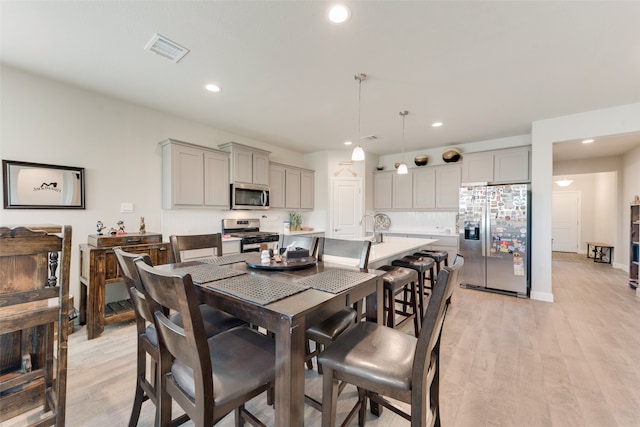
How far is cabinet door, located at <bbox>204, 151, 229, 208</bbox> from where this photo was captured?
3.80 metres

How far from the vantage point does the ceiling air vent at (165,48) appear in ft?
6.75

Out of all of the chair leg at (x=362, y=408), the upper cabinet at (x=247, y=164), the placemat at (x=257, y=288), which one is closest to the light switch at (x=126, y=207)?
the upper cabinet at (x=247, y=164)

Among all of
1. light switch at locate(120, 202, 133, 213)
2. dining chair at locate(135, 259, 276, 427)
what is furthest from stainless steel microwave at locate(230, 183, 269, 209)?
dining chair at locate(135, 259, 276, 427)

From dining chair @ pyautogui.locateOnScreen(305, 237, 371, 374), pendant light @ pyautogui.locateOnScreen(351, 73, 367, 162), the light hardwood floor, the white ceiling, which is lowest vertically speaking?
the light hardwood floor

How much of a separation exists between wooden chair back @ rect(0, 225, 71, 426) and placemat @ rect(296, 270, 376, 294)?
1.10 metres

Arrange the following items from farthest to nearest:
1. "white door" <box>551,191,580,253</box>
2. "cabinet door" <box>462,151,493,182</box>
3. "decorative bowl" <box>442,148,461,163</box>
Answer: "white door" <box>551,191,580,253</box>
"decorative bowl" <box>442,148,461,163</box>
"cabinet door" <box>462,151,493,182</box>

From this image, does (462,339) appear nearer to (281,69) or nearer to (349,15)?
(349,15)

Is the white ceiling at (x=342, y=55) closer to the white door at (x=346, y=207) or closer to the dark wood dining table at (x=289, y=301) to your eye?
the dark wood dining table at (x=289, y=301)

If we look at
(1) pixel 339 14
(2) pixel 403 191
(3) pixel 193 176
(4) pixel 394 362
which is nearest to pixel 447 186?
(2) pixel 403 191

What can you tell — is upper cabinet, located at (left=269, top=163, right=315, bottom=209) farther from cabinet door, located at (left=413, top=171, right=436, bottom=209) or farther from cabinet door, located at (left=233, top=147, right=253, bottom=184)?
cabinet door, located at (left=413, top=171, right=436, bottom=209)

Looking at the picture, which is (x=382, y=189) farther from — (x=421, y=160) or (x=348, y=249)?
(x=348, y=249)

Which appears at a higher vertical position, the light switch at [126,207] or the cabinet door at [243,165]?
the cabinet door at [243,165]

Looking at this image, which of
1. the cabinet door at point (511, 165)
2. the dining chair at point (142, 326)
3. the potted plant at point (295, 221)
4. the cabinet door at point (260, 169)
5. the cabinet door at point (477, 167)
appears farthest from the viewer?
the potted plant at point (295, 221)

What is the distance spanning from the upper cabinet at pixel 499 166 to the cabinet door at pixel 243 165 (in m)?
3.86
